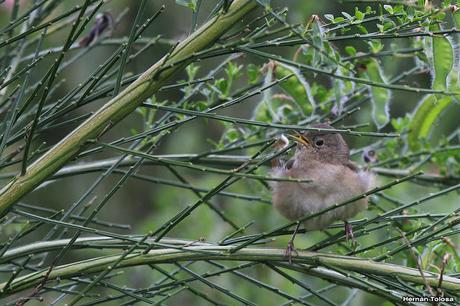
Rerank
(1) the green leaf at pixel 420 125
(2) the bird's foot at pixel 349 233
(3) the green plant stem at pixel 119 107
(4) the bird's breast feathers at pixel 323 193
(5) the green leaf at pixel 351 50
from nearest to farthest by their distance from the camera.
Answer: (3) the green plant stem at pixel 119 107 → (2) the bird's foot at pixel 349 233 → (4) the bird's breast feathers at pixel 323 193 → (5) the green leaf at pixel 351 50 → (1) the green leaf at pixel 420 125

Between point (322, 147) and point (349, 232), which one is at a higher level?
point (322, 147)

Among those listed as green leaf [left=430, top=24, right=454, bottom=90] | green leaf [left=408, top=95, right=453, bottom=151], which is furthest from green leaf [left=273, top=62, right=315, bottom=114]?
green leaf [left=430, top=24, right=454, bottom=90]

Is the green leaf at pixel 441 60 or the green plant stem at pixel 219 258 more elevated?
the green leaf at pixel 441 60

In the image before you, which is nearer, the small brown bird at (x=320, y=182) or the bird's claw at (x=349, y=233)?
the bird's claw at (x=349, y=233)

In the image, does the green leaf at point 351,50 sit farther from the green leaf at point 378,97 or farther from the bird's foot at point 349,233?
the bird's foot at point 349,233

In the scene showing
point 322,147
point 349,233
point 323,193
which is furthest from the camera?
point 322,147

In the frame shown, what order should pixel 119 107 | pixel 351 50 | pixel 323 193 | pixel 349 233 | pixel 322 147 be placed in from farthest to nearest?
pixel 322 147 < pixel 351 50 < pixel 323 193 < pixel 349 233 < pixel 119 107

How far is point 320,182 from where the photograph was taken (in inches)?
119

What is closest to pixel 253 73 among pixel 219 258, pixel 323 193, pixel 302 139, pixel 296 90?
pixel 296 90

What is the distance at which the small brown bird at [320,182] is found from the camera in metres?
2.82

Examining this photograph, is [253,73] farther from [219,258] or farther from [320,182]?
[219,258]

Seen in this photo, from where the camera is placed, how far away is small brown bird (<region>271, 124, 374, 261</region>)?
111 inches

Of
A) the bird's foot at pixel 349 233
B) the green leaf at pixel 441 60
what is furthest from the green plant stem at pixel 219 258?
the green leaf at pixel 441 60

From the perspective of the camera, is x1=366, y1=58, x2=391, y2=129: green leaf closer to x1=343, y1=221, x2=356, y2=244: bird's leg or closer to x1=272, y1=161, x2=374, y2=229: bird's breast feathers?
x1=272, y1=161, x2=374, y2=229: bird's breast feathers
